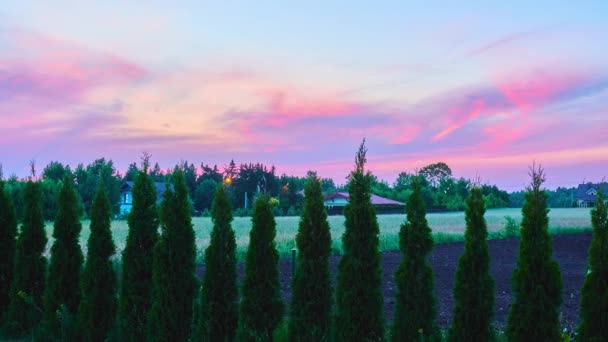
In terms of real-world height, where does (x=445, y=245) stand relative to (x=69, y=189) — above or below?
below

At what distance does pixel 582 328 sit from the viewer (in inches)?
243

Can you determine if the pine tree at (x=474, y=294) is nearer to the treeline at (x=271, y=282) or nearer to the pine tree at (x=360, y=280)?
the treeline at (x=271, y=282)

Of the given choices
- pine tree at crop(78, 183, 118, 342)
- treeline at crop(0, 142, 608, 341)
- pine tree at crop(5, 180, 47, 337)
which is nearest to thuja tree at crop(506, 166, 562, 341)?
treeline at crop(0, 142, 608, 341)

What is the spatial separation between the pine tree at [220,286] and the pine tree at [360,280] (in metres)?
1.82

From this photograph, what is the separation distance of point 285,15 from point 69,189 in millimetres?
6028

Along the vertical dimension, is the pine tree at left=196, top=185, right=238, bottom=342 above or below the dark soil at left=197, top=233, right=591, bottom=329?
above

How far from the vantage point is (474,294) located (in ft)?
22.8

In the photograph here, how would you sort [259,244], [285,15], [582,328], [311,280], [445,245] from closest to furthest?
[582,328], [311,280], [259,244], [285,15], [445,245]

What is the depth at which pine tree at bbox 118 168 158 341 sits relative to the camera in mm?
9117

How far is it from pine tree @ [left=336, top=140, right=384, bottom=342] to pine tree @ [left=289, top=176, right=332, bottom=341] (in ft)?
0.71

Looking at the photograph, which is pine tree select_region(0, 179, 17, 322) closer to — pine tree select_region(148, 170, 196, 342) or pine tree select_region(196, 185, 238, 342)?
pine tree select_region(148, 170, 196, 342)

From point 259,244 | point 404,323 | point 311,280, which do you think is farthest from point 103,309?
point 404,323

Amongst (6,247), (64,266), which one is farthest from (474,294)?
(6,247)

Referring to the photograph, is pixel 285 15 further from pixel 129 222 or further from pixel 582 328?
pixel 582 328
